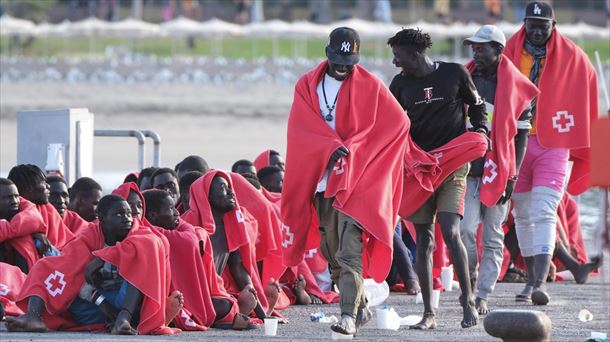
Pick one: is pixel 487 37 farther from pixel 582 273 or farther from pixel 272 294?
pixel 582 273

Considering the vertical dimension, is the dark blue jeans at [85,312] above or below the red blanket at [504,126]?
below

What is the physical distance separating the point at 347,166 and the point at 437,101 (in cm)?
95

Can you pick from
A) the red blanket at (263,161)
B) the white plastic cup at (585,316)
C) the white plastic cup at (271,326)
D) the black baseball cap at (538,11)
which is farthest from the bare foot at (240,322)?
the red blanket at (263,161)

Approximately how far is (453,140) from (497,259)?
1.29 meters

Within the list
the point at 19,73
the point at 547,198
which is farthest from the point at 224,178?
the point at 19,73

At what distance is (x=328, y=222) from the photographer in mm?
9719

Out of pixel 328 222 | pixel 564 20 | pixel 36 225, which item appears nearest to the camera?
pixel 328 222

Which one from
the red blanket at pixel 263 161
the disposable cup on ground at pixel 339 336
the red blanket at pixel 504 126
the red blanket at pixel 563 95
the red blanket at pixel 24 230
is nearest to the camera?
the disposable cup on ground at pixel 339 336

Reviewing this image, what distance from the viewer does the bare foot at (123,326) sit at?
940 cm

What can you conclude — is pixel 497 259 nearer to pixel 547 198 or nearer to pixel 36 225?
pixel 547 198

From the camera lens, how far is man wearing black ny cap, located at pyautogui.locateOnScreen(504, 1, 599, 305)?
453 inches

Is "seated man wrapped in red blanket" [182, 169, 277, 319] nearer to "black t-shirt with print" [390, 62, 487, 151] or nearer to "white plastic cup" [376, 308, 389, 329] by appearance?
"white plastic cup" [376, 308, 389, 329]

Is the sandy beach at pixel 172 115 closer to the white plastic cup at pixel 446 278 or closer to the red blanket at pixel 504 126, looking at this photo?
the white plastic cup at pixel 446 278

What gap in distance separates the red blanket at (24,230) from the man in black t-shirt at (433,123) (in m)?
Result: 2.23
